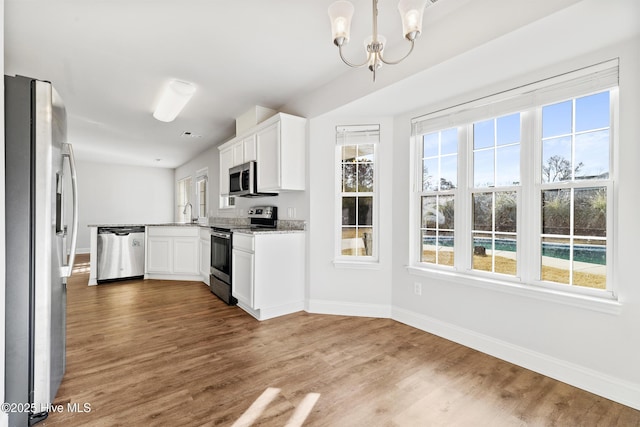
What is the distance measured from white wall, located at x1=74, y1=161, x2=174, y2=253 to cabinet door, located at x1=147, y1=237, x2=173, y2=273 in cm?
447

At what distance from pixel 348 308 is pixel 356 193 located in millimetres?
1288

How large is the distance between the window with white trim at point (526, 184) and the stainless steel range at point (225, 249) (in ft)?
6.75

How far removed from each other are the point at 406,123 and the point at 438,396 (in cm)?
247

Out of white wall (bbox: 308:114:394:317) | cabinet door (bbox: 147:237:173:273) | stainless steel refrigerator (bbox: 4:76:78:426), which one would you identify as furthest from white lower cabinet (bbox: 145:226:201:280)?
stainless steel refrigerator (bbox: 4:76:78:426)

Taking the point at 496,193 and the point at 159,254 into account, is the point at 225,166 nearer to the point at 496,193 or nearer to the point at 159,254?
the point at 159,254

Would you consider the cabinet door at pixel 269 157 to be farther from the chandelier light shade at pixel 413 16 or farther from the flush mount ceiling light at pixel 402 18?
the chandelier light shade at pixel 413 16

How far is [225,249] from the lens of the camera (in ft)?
13.0

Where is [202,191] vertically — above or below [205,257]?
above

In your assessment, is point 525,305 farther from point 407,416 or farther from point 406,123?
point 406,123

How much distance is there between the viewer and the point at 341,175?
11.7 ft

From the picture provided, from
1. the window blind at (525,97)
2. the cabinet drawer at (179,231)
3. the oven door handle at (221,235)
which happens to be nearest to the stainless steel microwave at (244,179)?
the oven door handle at (221,235)

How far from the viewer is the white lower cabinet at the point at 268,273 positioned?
3324 mm

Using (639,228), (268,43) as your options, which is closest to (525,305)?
(639,228)

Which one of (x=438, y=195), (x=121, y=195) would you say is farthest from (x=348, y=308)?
(x=121, y=195)
